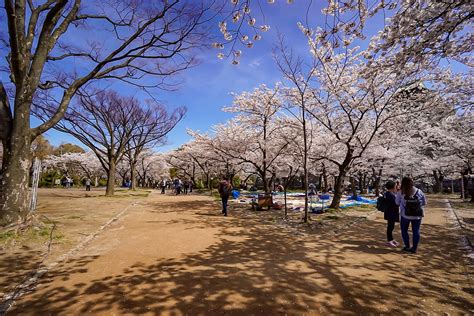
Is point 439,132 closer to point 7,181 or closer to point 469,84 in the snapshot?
point 469,84

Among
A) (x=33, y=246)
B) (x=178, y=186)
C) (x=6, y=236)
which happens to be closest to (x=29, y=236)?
(x=6, y=236)

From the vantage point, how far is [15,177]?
6.26 metres

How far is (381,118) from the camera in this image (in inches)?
485

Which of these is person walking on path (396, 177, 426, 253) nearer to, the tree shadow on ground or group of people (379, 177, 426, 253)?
group of people (379, 177, 426, 253)

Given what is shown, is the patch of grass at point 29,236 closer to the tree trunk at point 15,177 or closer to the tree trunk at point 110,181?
the tree trunk at point 15,177

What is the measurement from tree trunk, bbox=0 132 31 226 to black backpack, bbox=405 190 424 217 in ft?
29.1

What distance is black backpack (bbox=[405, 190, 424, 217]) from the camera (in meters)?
5.34

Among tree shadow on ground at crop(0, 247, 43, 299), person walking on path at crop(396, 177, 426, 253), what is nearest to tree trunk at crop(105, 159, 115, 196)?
tree shadow on ground at crop(0, 247, 43, 299)

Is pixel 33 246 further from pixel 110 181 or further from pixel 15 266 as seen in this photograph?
pixel 110 181

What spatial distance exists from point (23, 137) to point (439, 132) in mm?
24679

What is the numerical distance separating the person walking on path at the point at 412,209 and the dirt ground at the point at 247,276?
1.13 ft

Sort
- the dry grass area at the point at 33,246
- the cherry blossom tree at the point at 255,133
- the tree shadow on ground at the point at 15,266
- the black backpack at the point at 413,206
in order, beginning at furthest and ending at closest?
1. the cherry blossom tree at the point at 255,133
2. the black backpack at the point at 413,206
3. the dry grass area at the point at 33,246
4. the tree shadow on ground at the point at 15,266

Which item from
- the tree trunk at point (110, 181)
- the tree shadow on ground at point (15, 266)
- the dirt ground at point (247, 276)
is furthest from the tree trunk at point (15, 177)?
the tree trunk at point (110, 181)

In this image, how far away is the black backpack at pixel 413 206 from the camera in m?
5.34
